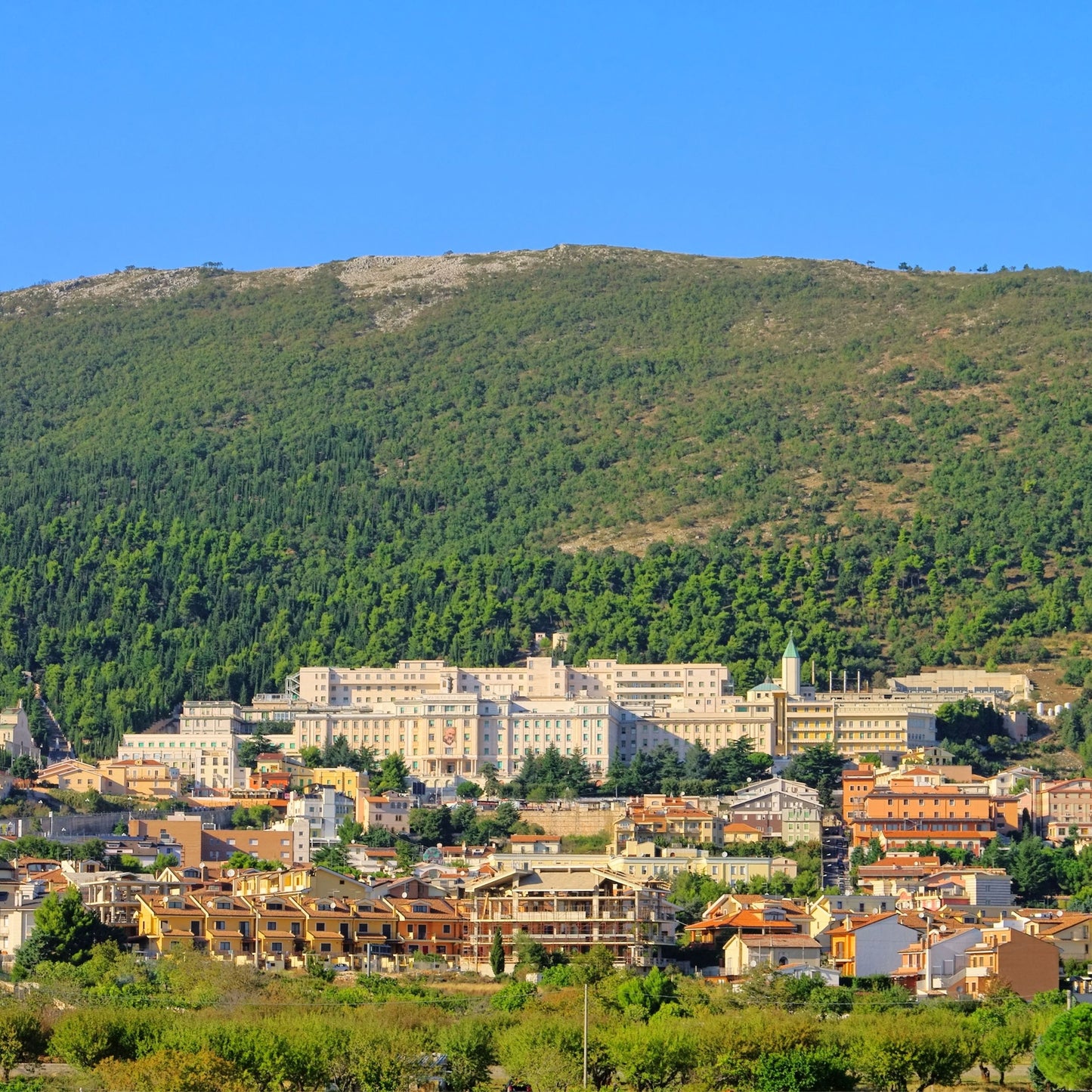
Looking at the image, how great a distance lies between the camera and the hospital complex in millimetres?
138500

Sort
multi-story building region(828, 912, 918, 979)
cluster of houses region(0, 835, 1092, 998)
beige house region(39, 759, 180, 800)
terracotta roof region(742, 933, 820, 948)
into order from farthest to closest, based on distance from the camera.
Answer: beige house region(39, 759, 180, 800) → multi-story building region(828, 912, 918, 979) → terracotta roof region(742, 933, 820, 948) → cluster of houses region(0, 835, 1092, 998)

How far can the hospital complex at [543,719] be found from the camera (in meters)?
138

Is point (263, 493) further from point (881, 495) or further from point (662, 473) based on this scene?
point (881, 495)

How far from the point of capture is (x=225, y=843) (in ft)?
385

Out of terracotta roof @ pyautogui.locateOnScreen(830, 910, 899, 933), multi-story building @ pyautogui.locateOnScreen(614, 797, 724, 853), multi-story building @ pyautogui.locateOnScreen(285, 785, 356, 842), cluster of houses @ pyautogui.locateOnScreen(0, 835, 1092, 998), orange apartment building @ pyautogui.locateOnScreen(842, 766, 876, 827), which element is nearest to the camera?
cluster of houses @ pyautogui.locateOnScreen(0, 835, 1092, 998)

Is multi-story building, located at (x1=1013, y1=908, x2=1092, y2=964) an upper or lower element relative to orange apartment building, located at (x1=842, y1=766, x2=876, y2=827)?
lower

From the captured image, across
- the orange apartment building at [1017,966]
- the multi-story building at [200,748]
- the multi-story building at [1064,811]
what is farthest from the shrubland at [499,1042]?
the multi-story building at [200,748]

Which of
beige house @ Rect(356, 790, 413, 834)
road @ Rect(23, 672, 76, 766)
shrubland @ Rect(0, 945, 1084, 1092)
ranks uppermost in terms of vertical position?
road @ Rect(23, 672, 76, 766)

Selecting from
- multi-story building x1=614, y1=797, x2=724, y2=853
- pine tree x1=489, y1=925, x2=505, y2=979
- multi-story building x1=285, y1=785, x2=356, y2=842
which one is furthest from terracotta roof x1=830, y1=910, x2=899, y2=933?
multi-story building x1=285, y1=785, x2=356, y2=842

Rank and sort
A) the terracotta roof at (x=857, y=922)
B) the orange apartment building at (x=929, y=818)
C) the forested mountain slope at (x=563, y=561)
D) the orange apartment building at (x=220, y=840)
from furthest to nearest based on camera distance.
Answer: the forested mountain slope at (x=563, y=561) < the orange apartment building at (x=929, y=818) < the orange apartment building at (x=220, y=840) < the terracotta roof at (x=857, y=922)

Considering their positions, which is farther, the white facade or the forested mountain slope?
the forested mountain slope

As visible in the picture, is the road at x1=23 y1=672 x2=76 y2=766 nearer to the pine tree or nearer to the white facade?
the pine tree

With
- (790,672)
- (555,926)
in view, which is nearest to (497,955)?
(555,926)

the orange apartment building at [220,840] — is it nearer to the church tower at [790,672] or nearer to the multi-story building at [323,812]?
the multi-story building at [323,812]
